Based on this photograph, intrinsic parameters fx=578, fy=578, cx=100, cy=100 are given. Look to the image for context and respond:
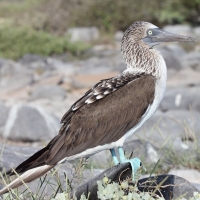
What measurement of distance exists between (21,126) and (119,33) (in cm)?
1681

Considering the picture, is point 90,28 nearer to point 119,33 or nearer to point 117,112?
point 119,33

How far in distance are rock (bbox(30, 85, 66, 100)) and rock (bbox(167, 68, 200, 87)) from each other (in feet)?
8.24

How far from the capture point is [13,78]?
15172 mm

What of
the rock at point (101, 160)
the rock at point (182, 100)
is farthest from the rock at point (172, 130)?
the rock at point (182, 100)

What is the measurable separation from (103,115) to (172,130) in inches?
163

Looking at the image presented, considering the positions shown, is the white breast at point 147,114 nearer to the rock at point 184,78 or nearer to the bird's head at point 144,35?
the bird's head at point 144,35

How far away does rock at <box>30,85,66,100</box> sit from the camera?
12.7m

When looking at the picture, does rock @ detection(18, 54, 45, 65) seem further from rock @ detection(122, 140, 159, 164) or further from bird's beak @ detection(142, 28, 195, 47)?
bird's beak @ detection(142, 28, 195, 47)

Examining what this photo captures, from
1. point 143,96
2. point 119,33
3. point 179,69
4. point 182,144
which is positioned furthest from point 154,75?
point 119,33

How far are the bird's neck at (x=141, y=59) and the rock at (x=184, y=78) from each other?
7.71 meters

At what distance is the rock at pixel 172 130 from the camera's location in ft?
22.9

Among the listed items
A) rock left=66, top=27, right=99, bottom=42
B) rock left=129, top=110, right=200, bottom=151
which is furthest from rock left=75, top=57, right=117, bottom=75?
rock left=129, top=110, right=200, bottom=151

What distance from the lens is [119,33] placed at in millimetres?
25734

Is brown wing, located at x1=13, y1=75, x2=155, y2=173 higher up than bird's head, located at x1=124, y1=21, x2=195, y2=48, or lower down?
lower down
